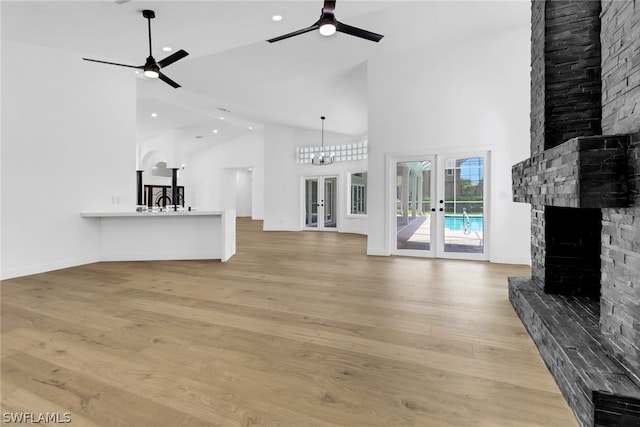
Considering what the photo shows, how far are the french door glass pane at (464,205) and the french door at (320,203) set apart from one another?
5101 mm

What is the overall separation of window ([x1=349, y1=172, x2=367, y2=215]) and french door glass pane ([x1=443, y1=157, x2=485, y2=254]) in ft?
14.6

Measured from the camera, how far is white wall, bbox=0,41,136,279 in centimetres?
413

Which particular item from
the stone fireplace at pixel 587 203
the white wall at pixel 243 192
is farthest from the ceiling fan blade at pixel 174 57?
the white wall at pixel 243 192

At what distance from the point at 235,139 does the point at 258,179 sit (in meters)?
2.05

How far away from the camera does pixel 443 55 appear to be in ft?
17.5

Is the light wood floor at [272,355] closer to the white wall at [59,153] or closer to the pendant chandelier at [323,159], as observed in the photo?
the white wall at [59,153]

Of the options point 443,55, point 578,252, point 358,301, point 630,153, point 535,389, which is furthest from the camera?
point 443,55

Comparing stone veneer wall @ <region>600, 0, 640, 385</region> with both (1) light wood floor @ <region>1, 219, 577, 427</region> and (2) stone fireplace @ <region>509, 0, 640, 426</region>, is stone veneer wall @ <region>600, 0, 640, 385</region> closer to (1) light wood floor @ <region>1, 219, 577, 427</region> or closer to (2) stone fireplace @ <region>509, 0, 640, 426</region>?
(2) stone fireplace @ <region>509, 0, 640, 426</region>

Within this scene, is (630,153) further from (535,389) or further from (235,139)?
(235,139)

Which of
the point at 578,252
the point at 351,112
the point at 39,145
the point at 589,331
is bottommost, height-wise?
the point at 589,331

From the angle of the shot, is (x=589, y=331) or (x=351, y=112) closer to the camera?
(x=589, y=331)

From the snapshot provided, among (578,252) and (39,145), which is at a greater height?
(39,145)

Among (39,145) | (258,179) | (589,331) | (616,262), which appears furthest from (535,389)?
(258,179)

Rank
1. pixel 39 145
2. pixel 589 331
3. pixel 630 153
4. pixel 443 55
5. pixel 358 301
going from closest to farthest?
pixel 630 153 → pixel 589 331 → pixel 358 301 → pixel 39 145 → pixel 443 55
